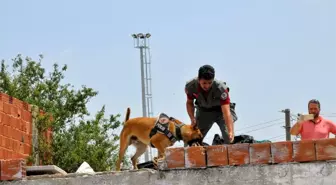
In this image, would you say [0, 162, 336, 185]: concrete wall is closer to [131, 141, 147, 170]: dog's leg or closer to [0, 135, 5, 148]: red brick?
[131, 141, 147, 170]: dog's leg

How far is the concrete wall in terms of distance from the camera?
6.47 metres

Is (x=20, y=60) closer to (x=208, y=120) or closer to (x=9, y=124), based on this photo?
(x=9, y=124)

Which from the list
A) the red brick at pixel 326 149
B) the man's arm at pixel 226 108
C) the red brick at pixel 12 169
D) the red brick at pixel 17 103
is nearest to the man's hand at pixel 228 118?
the man's arm at pixel 226 108

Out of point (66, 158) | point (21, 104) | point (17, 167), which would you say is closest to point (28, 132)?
point (21, 104)

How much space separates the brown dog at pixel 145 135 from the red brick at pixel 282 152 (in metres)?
3.18

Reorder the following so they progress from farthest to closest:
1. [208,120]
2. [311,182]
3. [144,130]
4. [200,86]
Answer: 1. [144,130]
2. [208,120]
3. [200,86]
4. [311,182]

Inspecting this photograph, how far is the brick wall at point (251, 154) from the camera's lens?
6520 millimetres

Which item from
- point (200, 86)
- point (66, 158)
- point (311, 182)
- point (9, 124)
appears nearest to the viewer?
point (311, 182)

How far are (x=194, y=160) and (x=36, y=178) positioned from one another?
1.38 metres

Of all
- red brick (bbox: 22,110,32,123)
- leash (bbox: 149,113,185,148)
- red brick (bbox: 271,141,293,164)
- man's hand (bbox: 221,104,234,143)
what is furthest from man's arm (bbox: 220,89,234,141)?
red brick (bbox: 22,110,32,123)

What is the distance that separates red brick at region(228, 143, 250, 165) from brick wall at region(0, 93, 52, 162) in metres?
6.11

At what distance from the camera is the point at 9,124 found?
12.4 metres

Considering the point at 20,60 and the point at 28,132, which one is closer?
the point at 28,132

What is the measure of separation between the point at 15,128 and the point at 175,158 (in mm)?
6584
